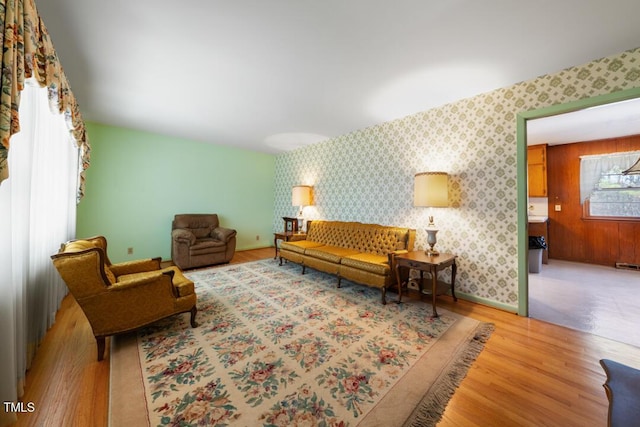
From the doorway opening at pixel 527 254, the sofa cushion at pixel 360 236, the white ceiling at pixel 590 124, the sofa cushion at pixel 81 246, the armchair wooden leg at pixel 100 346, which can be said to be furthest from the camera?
the sofa cushion at pixel 360 236

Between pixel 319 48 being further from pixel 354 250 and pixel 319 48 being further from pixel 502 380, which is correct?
pixel 502 380

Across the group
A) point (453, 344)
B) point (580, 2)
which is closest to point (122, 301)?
point (453, 344)

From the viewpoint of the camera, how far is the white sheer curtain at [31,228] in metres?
1.33

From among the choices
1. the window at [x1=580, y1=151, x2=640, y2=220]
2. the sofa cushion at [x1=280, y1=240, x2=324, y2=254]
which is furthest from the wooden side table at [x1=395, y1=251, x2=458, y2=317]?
the window at [x1=580, y1=151, x2=640, y2=220]

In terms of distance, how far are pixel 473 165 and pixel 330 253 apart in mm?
2218

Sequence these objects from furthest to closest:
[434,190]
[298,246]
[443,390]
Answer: [298,246]
[434,190]
[443,390]

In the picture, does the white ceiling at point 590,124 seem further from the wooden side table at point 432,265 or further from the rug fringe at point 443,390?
the rug fringe at point 443,390

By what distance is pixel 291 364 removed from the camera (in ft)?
5.73

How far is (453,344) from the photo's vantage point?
6.63 ft

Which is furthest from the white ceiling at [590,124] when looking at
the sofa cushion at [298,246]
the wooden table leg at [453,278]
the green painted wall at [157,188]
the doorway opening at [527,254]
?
the green painted wall at [157,188]

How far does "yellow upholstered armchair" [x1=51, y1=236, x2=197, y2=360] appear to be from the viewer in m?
1.72

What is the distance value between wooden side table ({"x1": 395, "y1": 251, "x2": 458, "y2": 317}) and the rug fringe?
1.86 ft

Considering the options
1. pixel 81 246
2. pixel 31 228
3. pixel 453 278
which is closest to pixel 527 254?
pixel 453 278

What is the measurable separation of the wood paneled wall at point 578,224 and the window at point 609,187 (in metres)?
0.09
